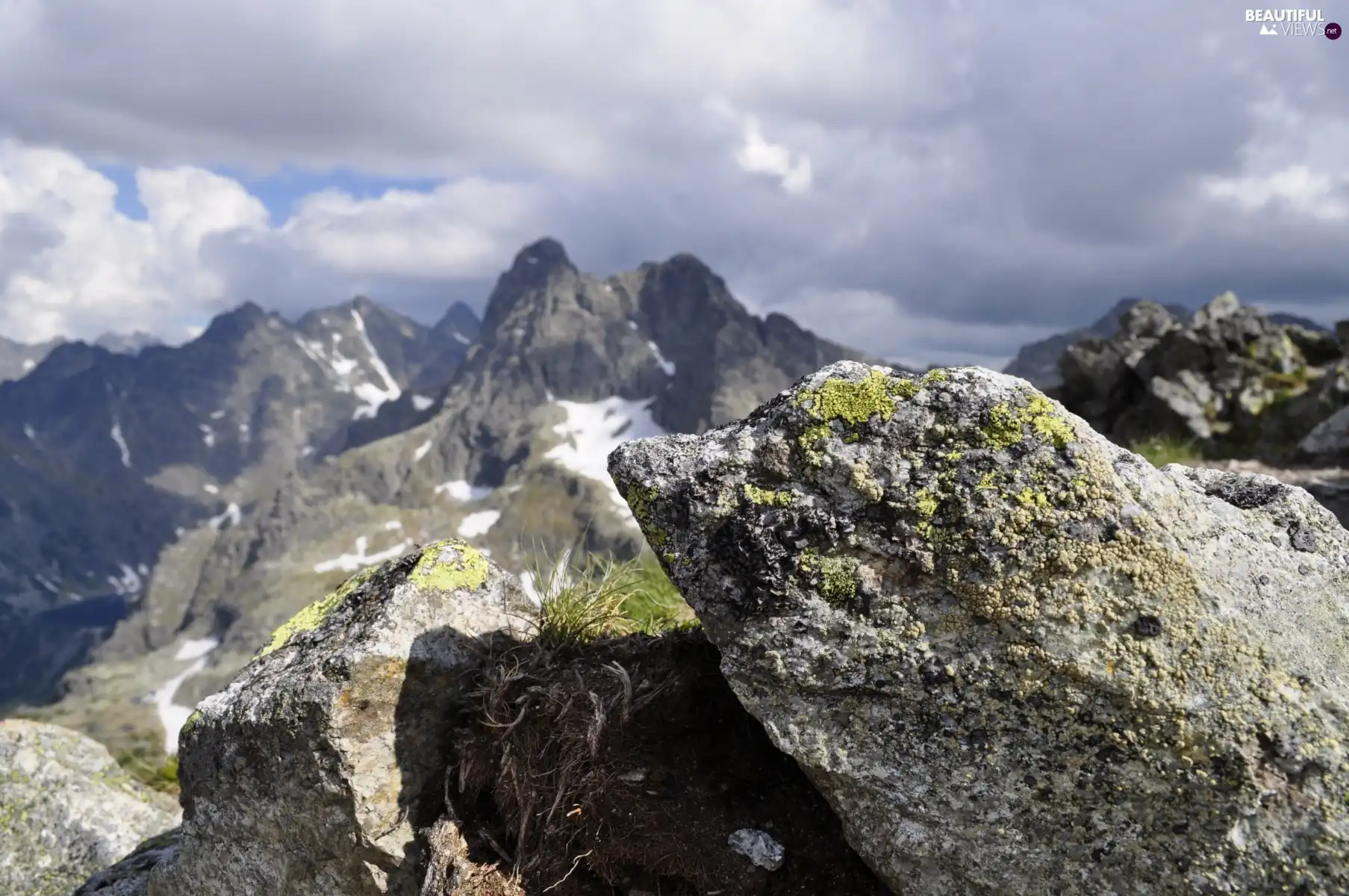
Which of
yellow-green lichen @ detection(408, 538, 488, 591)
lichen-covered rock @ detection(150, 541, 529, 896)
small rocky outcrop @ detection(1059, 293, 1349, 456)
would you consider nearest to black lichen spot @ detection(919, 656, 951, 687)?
lichen-covered rock @ detection(150, 541, 529, 896)

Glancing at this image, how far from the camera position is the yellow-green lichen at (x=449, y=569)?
24.2ft

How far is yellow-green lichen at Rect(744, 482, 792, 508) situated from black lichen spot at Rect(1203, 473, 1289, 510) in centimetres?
327

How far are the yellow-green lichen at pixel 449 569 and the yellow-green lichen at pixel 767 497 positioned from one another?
11.1 ft

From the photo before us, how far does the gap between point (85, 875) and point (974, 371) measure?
42.2ft

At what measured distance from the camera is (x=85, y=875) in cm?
1035

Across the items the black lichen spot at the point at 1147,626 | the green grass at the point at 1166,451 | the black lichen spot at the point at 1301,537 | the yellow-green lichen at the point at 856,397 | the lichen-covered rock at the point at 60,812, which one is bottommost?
the lichen-covered rock at the point at 60,812

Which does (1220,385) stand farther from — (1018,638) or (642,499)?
(642,499)

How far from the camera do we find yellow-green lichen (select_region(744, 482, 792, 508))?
5387 millimetres

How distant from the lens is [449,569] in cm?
753

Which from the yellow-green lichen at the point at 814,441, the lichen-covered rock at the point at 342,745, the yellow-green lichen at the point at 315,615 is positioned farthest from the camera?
the yellow-green lichen at the point at 315,615

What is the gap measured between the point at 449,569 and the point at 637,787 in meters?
2.85

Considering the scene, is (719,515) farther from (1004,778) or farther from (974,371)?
(1004,778)

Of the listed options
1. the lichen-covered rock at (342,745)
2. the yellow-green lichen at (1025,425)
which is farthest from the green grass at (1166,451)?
the lichen-covered rock at (342,745)

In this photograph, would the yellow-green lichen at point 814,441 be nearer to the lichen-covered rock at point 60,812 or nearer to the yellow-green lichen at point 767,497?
the yellow-green lichen at point 767,497
